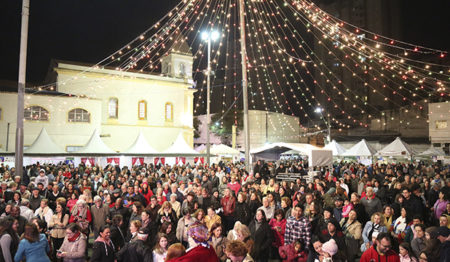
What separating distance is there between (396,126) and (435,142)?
24.2 ft

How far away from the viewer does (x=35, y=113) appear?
25781mm

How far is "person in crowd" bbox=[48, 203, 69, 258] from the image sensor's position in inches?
261

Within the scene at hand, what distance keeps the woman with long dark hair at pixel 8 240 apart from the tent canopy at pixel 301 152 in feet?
46.5

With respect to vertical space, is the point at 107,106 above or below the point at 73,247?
above

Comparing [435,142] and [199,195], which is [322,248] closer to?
[199,195]

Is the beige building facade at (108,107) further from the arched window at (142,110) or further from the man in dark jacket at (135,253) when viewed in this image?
the man in dark jacket at (135,253)

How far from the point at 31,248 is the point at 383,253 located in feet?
16.5

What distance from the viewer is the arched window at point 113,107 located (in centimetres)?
3216

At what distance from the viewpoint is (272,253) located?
754 centimetres

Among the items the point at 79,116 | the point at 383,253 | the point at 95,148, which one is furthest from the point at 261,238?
the point at 79,116

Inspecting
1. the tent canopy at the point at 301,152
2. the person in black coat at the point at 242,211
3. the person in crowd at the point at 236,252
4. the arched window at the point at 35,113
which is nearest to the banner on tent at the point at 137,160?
the arched window at the point at 35,113

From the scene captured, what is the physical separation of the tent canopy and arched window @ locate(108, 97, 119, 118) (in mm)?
16759

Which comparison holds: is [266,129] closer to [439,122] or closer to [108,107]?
[439,122]

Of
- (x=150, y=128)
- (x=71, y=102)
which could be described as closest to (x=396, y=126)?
(x=150, y=128)
